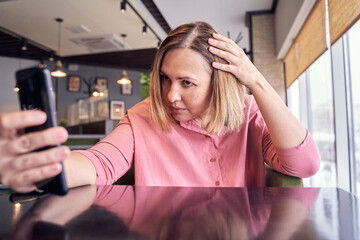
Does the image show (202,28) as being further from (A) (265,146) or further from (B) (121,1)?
(B) (121,1)

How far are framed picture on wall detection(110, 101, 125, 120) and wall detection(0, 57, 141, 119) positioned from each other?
0.42 feet

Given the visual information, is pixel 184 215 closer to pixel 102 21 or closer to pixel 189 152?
pixel 189 152

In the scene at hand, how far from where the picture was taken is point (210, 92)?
3.66ft

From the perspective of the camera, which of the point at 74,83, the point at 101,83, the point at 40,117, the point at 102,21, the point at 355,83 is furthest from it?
the point at 101,83

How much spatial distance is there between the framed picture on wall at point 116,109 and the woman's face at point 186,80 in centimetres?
770

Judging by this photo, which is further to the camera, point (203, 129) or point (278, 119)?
point (203, 129)

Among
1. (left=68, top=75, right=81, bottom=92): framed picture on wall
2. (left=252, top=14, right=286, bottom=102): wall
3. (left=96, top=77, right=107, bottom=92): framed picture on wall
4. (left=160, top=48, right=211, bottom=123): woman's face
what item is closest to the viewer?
(left=160, top=48, right=211, bottom=123): woman's face

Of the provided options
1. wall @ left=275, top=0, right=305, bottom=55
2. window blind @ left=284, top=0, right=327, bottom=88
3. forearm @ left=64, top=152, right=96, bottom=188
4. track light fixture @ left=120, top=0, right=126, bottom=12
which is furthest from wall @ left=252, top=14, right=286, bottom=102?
forearm @ left=64, top=152, right=96, bottom=188

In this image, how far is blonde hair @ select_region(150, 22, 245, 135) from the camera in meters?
1.07

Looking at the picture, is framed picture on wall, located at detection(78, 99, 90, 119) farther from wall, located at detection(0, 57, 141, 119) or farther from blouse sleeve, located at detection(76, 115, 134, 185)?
blouse sleeve, located at detection(76, 115, 134, 185)

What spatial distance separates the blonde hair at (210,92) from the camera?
3.51 ft

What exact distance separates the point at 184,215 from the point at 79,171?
460 mm

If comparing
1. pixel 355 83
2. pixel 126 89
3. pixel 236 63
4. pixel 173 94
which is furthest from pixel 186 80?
pixel 126 89

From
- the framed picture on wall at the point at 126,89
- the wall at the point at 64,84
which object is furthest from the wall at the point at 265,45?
the framed picture on wall at the point at 126,89
